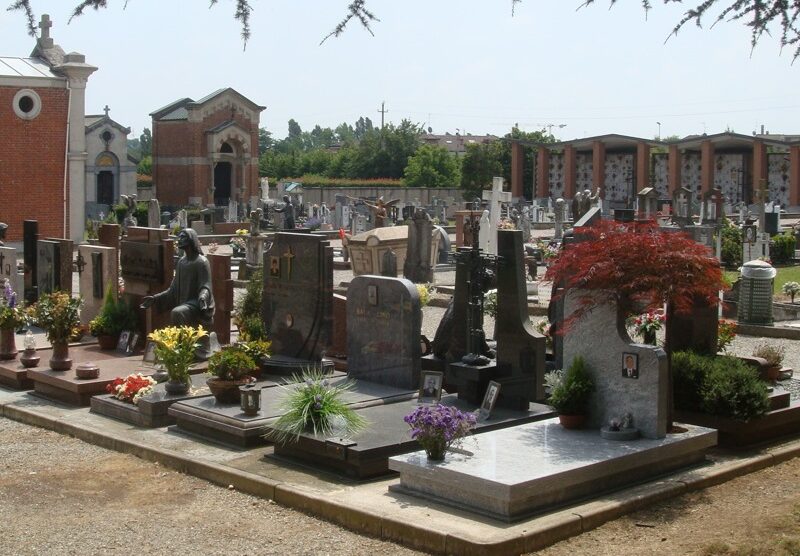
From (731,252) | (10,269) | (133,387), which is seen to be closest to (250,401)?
(133,387)

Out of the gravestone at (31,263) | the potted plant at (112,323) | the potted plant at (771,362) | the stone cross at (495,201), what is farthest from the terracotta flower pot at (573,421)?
the gravestone at (31,263)

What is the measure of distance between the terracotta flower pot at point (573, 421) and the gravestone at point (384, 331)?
246cm

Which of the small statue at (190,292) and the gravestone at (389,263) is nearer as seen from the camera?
the small statue at (190,292)

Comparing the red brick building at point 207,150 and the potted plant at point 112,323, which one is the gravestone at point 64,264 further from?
the red brick building at point 207,150

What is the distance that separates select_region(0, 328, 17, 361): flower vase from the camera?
13680 millimetres

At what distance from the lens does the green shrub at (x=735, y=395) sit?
963 centimetres

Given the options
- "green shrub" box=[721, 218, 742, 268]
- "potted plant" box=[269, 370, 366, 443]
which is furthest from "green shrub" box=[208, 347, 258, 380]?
"green shrub" box=[721, 218, 742, 268]

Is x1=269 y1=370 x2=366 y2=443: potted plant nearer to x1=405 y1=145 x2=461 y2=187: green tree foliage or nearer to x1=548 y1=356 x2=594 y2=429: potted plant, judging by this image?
x1=548 y1=356 x2=594 y2=429: potted plant

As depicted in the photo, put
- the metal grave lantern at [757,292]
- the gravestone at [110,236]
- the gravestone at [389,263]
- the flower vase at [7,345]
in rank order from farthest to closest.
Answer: the gravestone at [389,263] → the metal grave lantern at [757,292] → the gravestone at [110,236] → the flower vase at [7,345]

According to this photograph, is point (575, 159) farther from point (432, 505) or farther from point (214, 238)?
point (432, 505)

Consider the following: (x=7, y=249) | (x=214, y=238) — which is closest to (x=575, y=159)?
(x=214, y=238)

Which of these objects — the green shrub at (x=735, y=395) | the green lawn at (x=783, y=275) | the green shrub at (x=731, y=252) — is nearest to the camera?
the green shrub at (x=735, y=395)

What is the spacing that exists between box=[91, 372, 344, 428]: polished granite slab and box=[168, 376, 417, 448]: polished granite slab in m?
0.19

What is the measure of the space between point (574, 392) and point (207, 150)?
54.1 metres
